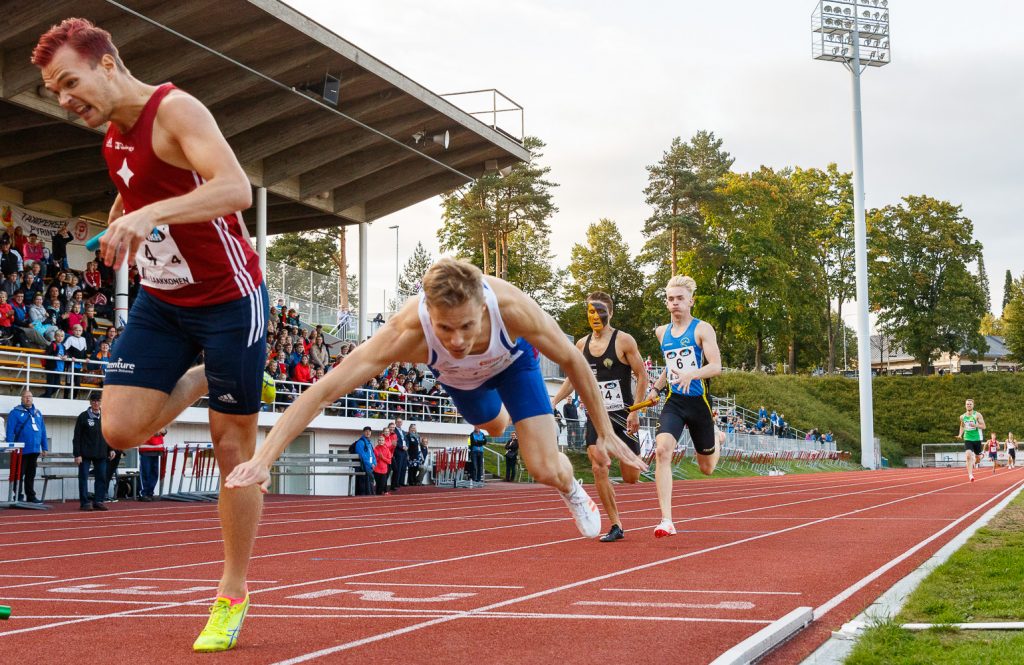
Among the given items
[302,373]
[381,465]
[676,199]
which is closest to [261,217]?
[302,373]

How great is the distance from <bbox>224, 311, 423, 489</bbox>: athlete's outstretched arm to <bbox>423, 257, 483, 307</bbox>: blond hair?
277 millimetres

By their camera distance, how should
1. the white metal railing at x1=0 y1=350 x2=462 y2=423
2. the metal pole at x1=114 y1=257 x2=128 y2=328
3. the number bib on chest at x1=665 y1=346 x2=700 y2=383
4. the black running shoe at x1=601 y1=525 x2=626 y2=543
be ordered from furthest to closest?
1. the metal pole at x1=114 y1=257 x2=128 y2=328
2. the white metal railing at x1=0 y1=350 x2=462 y2=423
3. the number bib on chest at x1=665 y1=346 x2=700 y2=383
4. the black running shoe at x1=601 y1=525 x2=626 y2=543

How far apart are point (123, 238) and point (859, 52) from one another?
169 ft

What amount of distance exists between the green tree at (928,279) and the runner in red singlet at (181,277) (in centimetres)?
7411

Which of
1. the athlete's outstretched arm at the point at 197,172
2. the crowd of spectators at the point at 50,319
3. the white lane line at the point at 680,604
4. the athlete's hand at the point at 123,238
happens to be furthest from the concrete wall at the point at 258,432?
the athlete's hand at the point at 123,238


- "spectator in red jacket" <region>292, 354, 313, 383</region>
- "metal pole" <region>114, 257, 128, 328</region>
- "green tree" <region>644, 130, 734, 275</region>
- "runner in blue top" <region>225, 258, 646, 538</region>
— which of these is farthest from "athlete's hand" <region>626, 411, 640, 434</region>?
"green tree" <region>644, 130, 734, 275</region>

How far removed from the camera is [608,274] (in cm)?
8062

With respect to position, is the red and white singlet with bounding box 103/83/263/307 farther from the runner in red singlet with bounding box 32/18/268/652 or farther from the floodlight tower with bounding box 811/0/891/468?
the floodlight tower with bounding box 811/0/891/468

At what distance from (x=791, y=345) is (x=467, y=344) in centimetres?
7223

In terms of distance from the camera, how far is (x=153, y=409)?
4.42 metres

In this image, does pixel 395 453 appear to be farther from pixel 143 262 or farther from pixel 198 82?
pixel 143 262

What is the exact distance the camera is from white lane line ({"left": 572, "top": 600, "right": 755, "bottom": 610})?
5531 millimetres

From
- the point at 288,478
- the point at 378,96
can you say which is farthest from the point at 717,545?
the point at 378,96

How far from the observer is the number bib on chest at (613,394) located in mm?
10133
